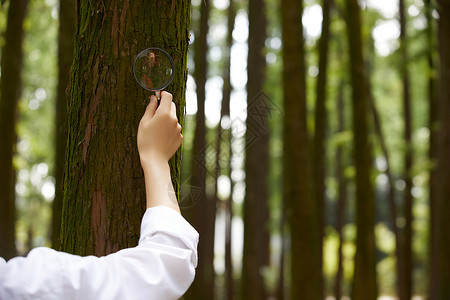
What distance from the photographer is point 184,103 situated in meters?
2.03

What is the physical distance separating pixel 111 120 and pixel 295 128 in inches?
147

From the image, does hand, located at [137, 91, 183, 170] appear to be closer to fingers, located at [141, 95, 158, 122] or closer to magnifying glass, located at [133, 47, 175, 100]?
fingers, located at [141, 95, 158, 122]

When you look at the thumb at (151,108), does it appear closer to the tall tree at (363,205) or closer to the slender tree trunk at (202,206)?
the tall tree at (363,205)

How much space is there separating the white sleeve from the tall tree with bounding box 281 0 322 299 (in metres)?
3.98

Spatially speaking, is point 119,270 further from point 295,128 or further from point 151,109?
point 295,128

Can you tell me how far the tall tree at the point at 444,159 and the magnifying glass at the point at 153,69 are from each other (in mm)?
4450

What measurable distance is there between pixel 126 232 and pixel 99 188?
0.19 meters

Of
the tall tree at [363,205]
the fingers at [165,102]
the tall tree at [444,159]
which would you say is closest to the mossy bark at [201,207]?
the tall tree at [363,205]

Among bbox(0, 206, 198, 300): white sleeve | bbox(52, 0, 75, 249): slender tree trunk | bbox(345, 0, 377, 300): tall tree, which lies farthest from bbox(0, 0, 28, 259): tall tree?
bbox(0, 206, 198, 300): white sleeve

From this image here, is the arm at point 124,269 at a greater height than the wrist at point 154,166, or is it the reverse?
the wrist at point 154,166

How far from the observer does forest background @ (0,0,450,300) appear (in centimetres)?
527

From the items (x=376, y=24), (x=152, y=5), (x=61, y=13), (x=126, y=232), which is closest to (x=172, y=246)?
(x=126, y=232)

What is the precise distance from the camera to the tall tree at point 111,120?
1.90 meters

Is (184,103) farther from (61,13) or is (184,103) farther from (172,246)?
(61,13)
